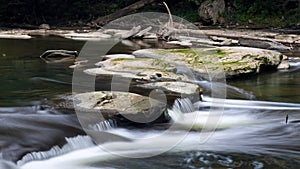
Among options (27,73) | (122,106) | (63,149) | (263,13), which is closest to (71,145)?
(63,149)

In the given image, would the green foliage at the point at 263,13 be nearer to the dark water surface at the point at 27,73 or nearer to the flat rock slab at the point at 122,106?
the dark water surface at the point at 27,73

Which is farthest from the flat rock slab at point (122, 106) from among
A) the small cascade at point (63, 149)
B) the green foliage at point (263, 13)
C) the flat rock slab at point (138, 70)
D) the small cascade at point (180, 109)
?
the green foliage at point (263, 13)

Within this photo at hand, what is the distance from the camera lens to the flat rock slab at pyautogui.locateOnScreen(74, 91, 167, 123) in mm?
5449

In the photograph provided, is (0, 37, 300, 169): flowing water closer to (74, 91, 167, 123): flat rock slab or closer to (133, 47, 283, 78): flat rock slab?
(74, 91, 167, 123): flat rock slab

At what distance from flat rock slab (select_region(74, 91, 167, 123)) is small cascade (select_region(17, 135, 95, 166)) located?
608 millimetres

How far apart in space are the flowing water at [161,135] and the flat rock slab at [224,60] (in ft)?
3.17

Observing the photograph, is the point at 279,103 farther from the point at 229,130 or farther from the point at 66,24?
the point at 66,24

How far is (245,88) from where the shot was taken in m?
8.08

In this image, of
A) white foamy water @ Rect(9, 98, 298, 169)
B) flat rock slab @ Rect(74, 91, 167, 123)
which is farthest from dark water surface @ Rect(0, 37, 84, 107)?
white foamy water @ Rect(9, 98, 298, 169)

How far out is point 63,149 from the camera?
4652 mm

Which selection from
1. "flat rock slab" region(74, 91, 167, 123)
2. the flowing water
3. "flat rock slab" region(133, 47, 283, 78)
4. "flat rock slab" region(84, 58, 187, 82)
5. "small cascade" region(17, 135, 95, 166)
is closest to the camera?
"small cascade" region(17, 135, 95, 166)

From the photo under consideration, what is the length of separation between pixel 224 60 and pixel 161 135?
4.05m

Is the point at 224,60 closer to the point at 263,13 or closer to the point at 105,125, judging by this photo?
the point at 105,125

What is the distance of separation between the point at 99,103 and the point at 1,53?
6457 mm
